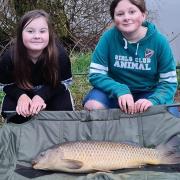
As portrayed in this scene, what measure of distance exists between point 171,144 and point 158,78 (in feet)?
2.37

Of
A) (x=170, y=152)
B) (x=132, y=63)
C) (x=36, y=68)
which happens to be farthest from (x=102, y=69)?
(x=170, y=152)

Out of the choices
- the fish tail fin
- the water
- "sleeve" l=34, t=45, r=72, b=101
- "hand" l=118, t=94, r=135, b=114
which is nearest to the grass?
"sleeve" l=34, t=45, r=72, b=101

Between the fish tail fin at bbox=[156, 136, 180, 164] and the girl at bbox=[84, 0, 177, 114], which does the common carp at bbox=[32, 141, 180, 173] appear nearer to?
the fish tail fin at bbox=[156, 136, 180, 164]

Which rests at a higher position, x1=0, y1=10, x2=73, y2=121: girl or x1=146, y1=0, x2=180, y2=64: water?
x1=146, y1=0, x2=180, y2=64: water

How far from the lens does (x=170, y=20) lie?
8.48 meters

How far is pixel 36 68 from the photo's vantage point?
11.2 feet

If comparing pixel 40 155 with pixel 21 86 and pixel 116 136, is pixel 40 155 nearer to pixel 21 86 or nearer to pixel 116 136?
pixel 116 136

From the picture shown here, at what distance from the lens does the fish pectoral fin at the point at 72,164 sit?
8.47 ft

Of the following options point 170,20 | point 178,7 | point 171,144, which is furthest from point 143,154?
point 178,7

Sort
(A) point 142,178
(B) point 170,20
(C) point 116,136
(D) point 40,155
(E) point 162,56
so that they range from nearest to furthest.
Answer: (A) point 142,178 → (D) point 40,155 → (C) point 116,136 → (E) point 162,56 → (B) point 170,20

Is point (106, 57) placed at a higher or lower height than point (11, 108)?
higher

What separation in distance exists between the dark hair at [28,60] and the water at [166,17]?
4343 mm

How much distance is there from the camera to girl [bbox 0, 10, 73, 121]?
10.8 ft

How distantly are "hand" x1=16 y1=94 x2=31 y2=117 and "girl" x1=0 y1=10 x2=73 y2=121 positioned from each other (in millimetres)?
35
